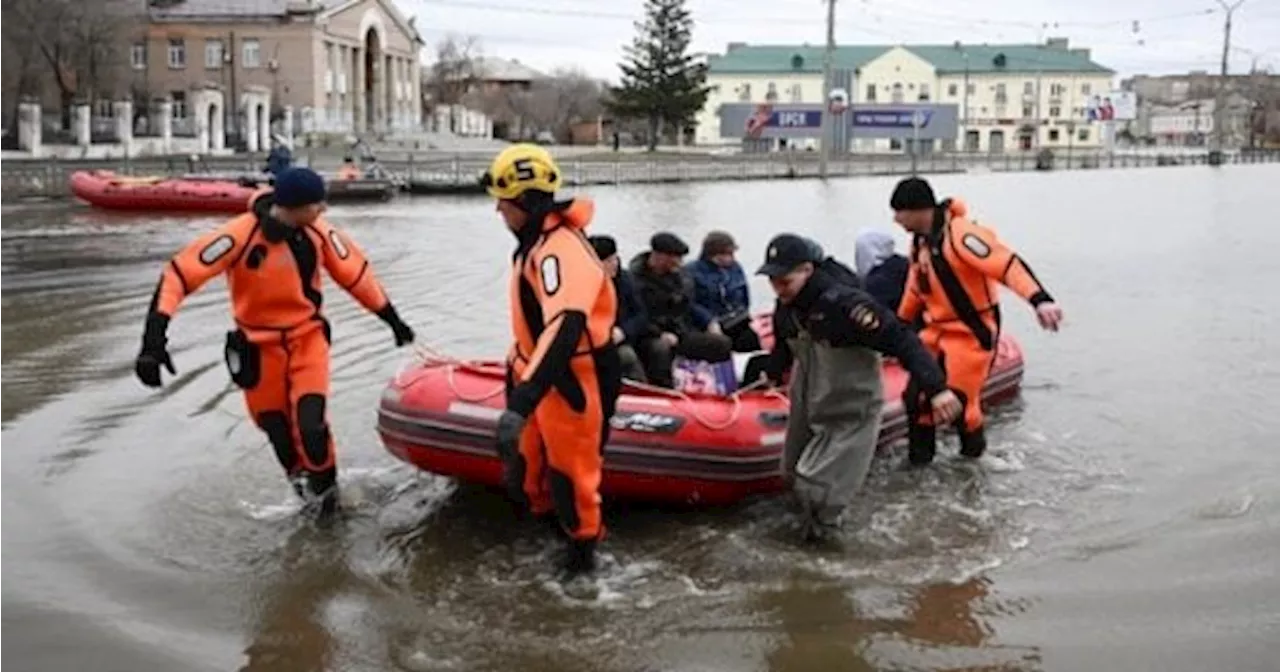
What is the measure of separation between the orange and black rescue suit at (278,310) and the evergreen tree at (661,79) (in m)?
72.2

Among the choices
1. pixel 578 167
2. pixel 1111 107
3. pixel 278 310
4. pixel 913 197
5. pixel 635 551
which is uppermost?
pixel 1111 107

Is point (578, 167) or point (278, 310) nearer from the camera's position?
point (278, 310)

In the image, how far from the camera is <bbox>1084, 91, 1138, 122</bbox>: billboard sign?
92375 mm

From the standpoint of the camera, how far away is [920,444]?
8125 millimetres

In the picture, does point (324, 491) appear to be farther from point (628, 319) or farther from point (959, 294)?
point (959, 294)

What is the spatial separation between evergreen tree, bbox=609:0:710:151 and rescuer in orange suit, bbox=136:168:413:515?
72165 mm

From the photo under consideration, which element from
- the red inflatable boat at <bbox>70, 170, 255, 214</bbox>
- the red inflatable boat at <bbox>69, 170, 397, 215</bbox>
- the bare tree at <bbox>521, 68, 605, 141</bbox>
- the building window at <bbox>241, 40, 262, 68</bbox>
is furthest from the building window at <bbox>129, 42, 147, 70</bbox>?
the red inflatable boat at <bbox>70, 170, 255, 214</bbox>

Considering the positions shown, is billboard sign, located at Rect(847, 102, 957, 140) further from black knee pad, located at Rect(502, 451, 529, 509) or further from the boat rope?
black knee pad, located at Rect(502, 451, 529, 509)

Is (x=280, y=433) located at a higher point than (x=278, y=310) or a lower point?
lower

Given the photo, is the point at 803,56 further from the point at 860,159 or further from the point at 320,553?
the point at 320,553

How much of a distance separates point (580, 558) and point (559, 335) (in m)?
1.16

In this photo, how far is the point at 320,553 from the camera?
21.4ft

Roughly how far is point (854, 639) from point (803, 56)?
9924 cm

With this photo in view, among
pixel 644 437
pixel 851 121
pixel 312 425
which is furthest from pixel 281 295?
pixel 851 121
